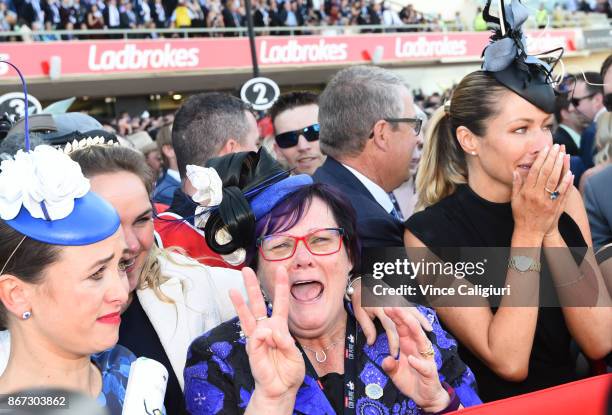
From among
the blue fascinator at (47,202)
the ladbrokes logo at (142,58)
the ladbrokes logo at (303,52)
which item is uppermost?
the blue fascinator at (47,202)

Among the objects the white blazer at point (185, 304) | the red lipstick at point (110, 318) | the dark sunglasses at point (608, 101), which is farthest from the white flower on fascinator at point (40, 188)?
the dark sunglasses at point (608, 101)

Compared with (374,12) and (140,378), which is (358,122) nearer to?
(140,378)

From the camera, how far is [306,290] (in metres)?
2.13

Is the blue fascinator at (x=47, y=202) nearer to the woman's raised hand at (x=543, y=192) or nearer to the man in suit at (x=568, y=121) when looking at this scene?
the woman's raised hand at (x=543, y=192)

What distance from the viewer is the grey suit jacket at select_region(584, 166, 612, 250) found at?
2.81m

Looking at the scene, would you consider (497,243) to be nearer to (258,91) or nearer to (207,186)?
(207,186)

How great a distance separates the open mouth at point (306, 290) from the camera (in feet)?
6.94

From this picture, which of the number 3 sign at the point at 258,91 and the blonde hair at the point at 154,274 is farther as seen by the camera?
the number 3 sign at the point at 258,91

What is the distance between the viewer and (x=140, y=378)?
5.99 ft

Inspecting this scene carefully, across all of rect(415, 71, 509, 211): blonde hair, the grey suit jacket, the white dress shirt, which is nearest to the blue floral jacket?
rect(415, 71, 509, 211): blonde hair

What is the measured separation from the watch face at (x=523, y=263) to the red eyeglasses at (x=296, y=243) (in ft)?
1.79

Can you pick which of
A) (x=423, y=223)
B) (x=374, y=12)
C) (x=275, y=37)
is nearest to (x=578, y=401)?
(x=423, y=223)

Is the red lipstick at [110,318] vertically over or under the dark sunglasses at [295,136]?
over

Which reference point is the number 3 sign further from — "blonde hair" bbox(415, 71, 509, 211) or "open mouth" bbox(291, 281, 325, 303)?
"open mouth" bbox(291, 281, 325, 303)
